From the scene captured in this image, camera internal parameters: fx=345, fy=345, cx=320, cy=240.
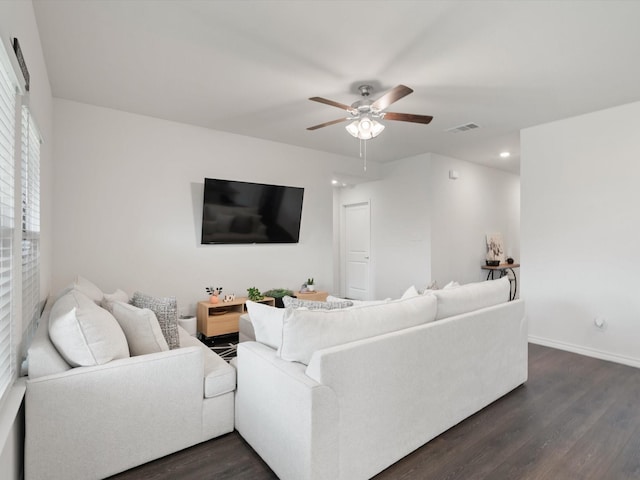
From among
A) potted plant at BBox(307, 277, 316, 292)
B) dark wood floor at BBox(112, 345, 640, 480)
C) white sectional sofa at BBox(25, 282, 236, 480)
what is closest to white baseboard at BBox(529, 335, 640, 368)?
dark wood floor at BBox(112, 345, 640, 480)

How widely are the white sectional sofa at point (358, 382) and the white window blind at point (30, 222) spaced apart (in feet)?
4.25

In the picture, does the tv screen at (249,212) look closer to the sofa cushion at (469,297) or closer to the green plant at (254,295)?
the green plant at (254,295)

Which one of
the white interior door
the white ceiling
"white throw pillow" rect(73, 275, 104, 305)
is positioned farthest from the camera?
the white interior door

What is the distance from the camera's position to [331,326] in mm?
1751

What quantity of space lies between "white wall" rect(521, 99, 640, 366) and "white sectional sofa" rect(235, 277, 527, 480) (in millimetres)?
2151

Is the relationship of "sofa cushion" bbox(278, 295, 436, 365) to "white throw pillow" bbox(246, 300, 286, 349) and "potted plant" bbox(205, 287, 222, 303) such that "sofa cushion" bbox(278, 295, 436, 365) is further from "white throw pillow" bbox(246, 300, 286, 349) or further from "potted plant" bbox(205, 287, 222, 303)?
"potted plant" bbox(205, 287, 222, 303)

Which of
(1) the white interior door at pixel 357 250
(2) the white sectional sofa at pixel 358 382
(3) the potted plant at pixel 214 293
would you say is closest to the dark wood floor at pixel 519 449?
(2) the white sectional sofa at pixel 358 382

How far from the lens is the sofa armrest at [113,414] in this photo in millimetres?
1618

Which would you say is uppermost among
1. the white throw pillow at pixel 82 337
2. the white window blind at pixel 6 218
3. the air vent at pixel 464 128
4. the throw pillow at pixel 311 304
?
the air vent at pixel 464 128

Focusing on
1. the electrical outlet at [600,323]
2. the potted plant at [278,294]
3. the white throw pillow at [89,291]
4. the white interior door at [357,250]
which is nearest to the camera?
the white throw pillow at [89,291]

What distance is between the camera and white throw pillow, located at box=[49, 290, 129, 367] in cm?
173

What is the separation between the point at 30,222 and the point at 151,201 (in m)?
1.74

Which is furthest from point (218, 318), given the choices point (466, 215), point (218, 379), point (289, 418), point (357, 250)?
point (466, 215)

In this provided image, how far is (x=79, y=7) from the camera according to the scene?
2070mm
